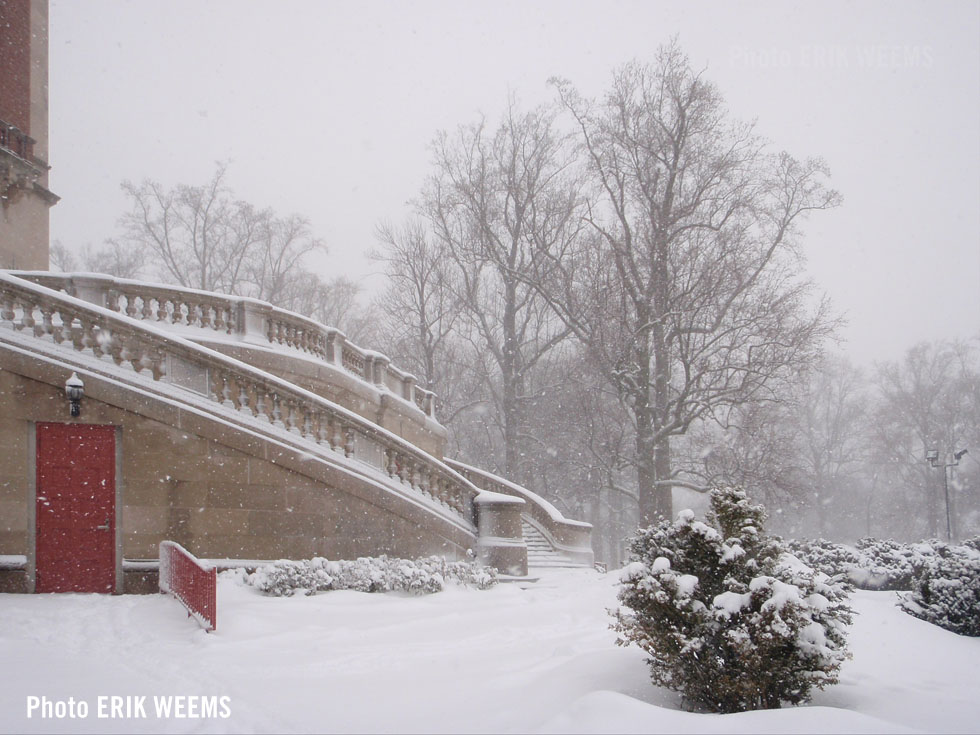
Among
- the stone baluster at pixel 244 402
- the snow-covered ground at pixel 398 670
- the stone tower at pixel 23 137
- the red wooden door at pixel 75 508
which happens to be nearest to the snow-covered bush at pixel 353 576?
the snow-covered ground at pixel 398 670

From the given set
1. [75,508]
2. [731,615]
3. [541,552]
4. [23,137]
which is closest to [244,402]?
[75,508]

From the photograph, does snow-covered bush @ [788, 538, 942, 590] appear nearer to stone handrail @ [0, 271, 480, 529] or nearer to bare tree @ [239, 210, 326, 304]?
stone handrail @ [0, 271, 480, 529]

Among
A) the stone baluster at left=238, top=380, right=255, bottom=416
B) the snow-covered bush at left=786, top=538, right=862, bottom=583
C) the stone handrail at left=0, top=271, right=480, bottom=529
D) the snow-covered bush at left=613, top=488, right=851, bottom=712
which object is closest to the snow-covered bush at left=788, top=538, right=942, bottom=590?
the snow-covered bush at left=786, top=538, right=862, bottom=583

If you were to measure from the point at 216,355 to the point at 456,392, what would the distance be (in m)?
29.0

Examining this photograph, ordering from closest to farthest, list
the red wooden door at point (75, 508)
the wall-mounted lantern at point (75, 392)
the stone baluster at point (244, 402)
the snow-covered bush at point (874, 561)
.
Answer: the wall-mounted lantern at point (75, 392) → the red wooden door at point (75, 508) → the stone baluster at point (244, 402) → the snow-covered bush at point (874, 561)

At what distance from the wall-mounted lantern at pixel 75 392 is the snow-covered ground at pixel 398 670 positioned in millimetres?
2514

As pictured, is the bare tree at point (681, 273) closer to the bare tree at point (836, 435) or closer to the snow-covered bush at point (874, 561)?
the snow-covered bush at point (874, 561)

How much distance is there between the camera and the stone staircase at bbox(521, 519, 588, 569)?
1683 cm

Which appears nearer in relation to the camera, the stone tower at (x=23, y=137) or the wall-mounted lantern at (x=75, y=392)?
the wall-mounted lantern at (x=75, y=392)

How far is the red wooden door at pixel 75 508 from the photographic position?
34.5 feet

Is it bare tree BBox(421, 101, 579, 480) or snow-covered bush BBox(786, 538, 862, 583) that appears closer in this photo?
snow-covered bush BBox(786, 538, 862, 583)

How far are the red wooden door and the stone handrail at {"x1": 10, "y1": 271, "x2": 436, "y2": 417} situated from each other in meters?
3.84

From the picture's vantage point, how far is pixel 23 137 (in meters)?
19.7

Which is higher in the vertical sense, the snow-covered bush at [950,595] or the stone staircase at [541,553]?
the snow-covered bush at [950,595]
